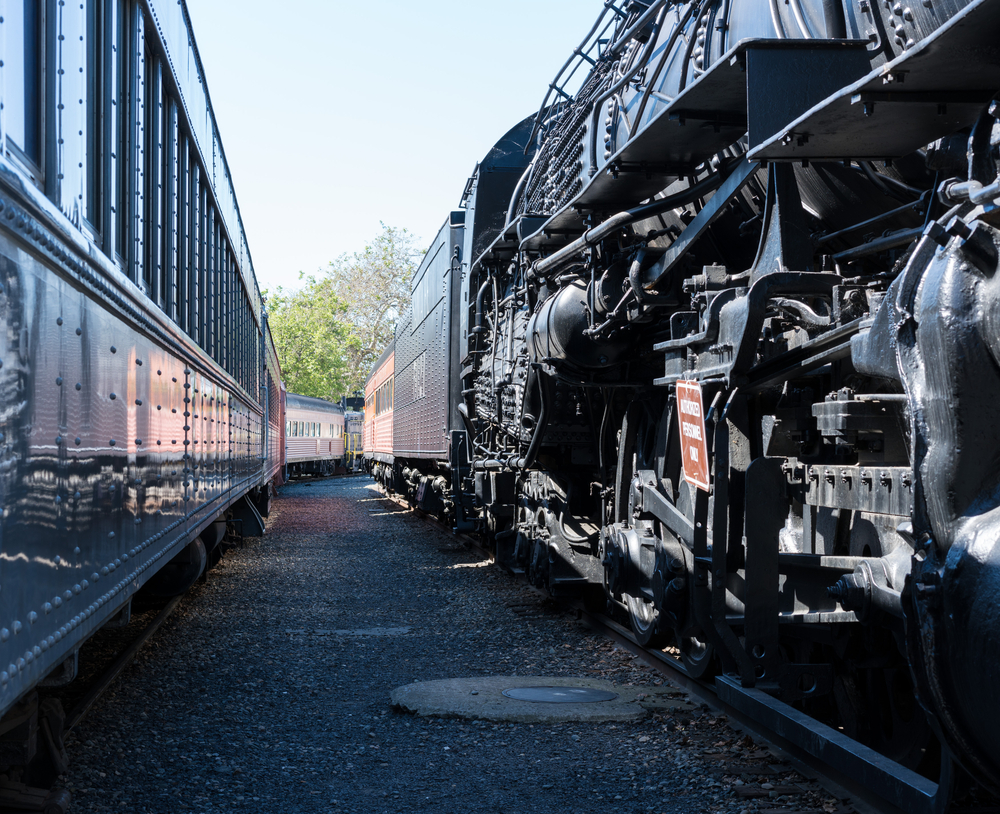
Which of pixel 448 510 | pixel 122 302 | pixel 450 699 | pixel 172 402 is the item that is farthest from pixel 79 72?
pixel 448 510

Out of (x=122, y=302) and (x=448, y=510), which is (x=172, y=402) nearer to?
(x=122, y=302)

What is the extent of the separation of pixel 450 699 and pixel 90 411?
2986 mm

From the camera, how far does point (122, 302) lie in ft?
10.7

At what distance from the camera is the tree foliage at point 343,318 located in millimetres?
50125

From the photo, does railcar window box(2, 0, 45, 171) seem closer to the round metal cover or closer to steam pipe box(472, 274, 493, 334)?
the round metal cover

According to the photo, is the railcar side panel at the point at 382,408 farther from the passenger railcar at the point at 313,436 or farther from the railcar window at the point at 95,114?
the railcar window at the point at 95,114

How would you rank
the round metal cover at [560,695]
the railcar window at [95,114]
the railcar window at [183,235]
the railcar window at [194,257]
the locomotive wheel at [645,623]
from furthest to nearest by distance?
the locomotive wheel at [645,623]
the railcar window at [194,257]
the railcar window at [183,235]
the round metal cover at [560,695]
the railcar window at [95,114]

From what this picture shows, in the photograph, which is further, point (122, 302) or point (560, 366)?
point (560, 366)

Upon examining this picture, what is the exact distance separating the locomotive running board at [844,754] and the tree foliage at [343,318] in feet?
155

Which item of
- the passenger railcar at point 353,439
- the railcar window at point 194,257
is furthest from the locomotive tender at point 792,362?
the passenger railcar at point 353,439

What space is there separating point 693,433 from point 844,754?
1.51 meters

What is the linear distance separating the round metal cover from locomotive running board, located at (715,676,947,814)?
3.41 ft

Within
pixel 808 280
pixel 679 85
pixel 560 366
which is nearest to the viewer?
pixel 808 280

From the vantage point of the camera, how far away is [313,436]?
3688cm
